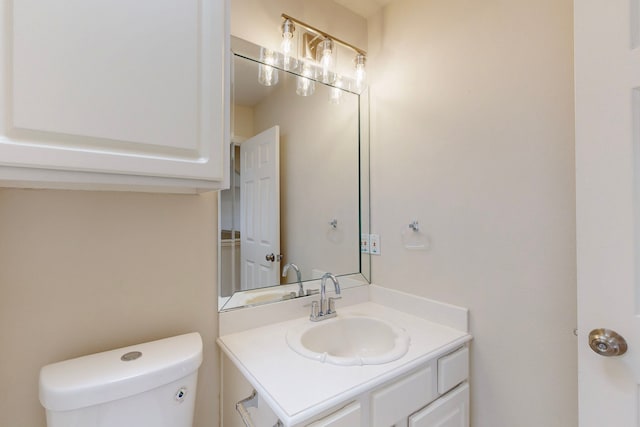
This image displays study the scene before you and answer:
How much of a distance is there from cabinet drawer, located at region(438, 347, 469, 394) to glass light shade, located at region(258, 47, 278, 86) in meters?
1.37

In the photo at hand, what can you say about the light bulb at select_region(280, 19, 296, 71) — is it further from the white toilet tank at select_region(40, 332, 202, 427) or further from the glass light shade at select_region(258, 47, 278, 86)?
the white toilet tank at select_region(40, 332, 202, 427)

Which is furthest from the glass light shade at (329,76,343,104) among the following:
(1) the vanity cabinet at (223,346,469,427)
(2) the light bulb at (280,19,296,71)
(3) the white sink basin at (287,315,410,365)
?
(1) the vanity cabinet at (223,346,469,427)

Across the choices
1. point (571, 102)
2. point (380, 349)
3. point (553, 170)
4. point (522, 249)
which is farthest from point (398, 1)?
point (380, 349)

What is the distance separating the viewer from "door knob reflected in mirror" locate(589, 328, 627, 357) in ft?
2.39

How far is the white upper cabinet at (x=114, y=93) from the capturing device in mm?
608

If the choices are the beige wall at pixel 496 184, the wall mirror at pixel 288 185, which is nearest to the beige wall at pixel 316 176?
the wall mirror at pixel 288 185

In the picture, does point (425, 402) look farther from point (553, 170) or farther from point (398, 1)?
point (398, 1)

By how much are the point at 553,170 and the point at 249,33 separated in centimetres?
129

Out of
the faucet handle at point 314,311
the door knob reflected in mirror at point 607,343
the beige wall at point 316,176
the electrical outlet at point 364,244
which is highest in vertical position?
the beige wall at point 316,176

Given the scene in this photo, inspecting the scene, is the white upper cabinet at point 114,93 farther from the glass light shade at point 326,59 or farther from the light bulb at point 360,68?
the light bulb at point 360,68

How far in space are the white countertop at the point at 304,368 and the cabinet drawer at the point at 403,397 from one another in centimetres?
5

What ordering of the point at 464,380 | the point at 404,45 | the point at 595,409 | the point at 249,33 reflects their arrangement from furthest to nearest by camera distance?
the point at 404,45, the point at 249,33, the point at 464,380, the point at 595,409

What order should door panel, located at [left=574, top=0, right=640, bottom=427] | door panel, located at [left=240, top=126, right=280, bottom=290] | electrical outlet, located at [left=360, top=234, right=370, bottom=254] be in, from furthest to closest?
electrical outlet, located at [left=360, top=234, right=370, bottom=254] → door panel, located at [left=240, top=126, right=280, bottom=290] → door panel, located at [left=574, top=0, right=640, bottom=427]

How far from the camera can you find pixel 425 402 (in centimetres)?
101
